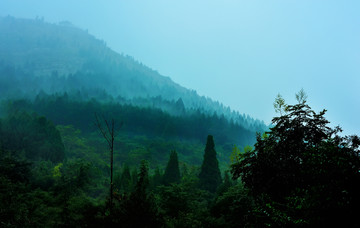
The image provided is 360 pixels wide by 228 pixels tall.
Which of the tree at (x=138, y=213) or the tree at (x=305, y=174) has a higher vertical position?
the tree at (x=305, y=174)

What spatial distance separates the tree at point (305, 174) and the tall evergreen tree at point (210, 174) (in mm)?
27754

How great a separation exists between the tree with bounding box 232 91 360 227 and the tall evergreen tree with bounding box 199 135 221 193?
91.1ft

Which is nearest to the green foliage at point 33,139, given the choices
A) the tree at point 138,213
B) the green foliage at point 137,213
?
the green foliage at point 137,213

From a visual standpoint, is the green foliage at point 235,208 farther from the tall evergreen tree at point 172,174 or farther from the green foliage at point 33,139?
the green foliage at point 33,139

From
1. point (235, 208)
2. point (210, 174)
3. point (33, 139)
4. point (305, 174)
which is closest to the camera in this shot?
point (305, 174)

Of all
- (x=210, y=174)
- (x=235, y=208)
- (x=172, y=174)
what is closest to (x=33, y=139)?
(x=172, y=174)

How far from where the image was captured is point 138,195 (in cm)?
1187

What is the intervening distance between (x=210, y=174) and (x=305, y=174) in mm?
32688

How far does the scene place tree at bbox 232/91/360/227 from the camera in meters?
5.81

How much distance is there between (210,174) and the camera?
39.5 metres

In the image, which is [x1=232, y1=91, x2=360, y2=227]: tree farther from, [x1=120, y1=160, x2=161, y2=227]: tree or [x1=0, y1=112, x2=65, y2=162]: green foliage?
[x1=0, y1=112, x2=65, y2=162]: green foliage

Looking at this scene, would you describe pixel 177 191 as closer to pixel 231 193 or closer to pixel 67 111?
pixel 231 193

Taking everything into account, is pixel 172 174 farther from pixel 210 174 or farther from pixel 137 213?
pixel 137 213

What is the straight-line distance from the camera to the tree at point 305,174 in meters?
5.81
